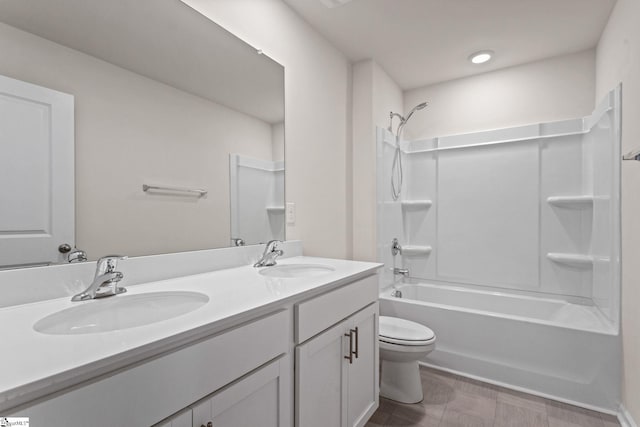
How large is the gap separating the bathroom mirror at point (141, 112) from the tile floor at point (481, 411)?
1.32 meters

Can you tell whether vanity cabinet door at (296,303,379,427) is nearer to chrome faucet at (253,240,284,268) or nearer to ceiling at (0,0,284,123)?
chrome faucet at (253,240,284,268)

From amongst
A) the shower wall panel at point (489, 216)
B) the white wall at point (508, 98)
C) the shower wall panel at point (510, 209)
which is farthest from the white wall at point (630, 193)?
the shower wall panel at point (489, 216)

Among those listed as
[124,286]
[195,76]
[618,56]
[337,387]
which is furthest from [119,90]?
[618,56]

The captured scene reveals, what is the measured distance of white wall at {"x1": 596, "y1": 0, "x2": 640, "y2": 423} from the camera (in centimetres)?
156

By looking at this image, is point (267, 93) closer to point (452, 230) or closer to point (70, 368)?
point (70, 368)

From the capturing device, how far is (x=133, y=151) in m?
1.20

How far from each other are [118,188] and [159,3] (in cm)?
80

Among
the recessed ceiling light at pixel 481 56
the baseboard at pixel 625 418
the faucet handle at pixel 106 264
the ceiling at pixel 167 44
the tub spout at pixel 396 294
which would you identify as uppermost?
the recessed ceiling light at pixel 481 56

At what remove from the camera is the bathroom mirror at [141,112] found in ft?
3.28

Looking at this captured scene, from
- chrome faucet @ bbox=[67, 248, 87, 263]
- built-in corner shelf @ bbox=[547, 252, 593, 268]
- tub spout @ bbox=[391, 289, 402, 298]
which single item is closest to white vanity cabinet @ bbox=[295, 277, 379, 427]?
chrome faucet @ bbox=[67, 248, 87, 263]

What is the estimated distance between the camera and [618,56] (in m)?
1.86

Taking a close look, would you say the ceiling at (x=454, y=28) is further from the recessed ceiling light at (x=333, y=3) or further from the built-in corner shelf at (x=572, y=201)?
the built-in corner shelf at (x=572, y=201)

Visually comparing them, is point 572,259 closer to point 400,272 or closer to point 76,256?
point 400,272

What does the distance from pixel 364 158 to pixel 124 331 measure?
2138 millimetres
